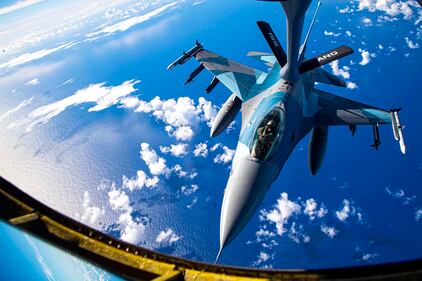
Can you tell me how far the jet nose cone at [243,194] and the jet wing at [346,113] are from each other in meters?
6.09

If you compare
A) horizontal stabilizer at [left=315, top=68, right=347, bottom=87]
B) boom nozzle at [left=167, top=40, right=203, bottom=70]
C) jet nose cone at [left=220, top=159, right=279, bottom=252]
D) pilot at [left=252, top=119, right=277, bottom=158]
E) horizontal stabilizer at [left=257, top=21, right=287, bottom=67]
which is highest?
horizontal stabilizer at [left=257, top=21, right=287, bottom=67]

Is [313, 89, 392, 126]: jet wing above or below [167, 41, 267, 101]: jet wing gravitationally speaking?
below

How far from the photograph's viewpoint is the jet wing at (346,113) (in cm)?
1349

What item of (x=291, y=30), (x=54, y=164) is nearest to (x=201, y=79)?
(x=54, y=164)

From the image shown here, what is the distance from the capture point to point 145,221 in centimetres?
5631

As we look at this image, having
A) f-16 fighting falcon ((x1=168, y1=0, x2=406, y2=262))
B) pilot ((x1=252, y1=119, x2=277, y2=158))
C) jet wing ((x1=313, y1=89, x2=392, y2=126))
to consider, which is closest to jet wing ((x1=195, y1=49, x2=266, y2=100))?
f-16 fighting falcon ((x1=168, y1=0, x2=406, y2=262))

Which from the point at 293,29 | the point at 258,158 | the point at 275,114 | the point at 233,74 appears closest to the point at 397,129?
the point at 275,114

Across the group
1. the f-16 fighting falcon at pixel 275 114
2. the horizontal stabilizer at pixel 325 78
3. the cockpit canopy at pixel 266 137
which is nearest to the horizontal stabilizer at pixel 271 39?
the f-16 fighting falcon at pixel 275 114

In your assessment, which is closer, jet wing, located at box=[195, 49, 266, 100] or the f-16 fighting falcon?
the f-16 fighting falcon

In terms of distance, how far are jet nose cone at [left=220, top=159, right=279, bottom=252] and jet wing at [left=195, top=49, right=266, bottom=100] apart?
6666 mm

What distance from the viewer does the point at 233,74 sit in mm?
17406

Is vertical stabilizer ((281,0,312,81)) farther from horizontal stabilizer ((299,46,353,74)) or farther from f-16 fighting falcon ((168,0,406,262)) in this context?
horizontal stabilizer ((299,46,353,74))

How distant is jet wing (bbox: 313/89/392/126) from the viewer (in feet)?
44.3

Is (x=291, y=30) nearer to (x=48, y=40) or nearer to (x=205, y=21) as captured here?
(x=205, y=21)
